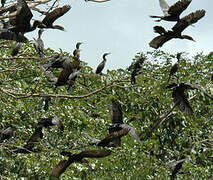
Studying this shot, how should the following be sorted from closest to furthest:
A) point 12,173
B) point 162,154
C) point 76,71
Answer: point 76,71 < point 12,173 < point 162,154

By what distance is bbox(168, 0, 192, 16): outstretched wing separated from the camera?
75.2 inches

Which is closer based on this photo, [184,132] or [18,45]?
[18,45]

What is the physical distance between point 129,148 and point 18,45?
2739mm

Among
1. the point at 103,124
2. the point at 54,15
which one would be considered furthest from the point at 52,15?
the point at 103,124

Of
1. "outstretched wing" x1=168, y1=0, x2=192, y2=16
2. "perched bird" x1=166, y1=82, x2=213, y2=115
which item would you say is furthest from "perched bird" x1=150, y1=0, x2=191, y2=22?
"perched bird" x1=166, y1=82, x2=213, y2=115

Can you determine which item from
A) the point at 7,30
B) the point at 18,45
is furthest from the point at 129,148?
the point at 7,30

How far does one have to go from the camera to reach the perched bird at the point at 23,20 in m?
1.84

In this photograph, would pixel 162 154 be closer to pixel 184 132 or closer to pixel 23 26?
pixel 184 132

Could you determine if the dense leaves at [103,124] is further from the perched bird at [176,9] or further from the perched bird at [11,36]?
the perched bird at [176,9]

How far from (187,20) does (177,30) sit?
7 cm

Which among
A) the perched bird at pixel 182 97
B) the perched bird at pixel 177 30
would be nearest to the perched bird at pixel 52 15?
the perched bird at pixel 177 30

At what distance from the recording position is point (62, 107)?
5.70 metres

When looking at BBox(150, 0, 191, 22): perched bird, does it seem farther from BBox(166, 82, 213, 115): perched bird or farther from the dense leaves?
the dense leaves

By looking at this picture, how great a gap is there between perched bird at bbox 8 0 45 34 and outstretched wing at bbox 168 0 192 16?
61cm
